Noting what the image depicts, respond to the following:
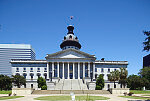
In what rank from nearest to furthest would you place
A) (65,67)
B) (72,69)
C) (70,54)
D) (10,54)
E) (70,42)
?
1. (70,54)
2. (72,69)
3. (65,67)
4. (70,42)
5. (10,54)

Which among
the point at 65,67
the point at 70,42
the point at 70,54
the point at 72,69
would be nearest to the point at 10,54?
the point at 70,42

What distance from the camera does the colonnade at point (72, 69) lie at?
7769 cm

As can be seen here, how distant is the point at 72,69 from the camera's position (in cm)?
8038

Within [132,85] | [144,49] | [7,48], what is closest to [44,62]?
[132,85]

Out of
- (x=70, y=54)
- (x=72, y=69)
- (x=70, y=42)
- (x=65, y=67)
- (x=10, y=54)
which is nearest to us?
(x=70, y=54)

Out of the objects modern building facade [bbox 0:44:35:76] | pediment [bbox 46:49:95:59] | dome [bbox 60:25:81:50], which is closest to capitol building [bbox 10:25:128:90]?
pediment [bbox 46:49:95:59]

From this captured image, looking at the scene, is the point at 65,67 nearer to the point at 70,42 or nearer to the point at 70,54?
the point at 70,54

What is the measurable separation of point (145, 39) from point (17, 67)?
235ft

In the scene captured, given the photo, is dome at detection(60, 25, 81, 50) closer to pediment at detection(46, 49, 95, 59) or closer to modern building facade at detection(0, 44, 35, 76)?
pediment at detection(46, 49, 95, 59)

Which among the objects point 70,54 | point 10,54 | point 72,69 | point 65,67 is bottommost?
point 72,69

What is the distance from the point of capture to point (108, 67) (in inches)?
3255

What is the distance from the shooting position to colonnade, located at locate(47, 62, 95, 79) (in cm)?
7769

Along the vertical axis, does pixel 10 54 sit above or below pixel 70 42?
below

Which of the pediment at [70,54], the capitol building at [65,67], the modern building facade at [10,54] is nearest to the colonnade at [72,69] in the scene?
the capitol building at [65,67]
